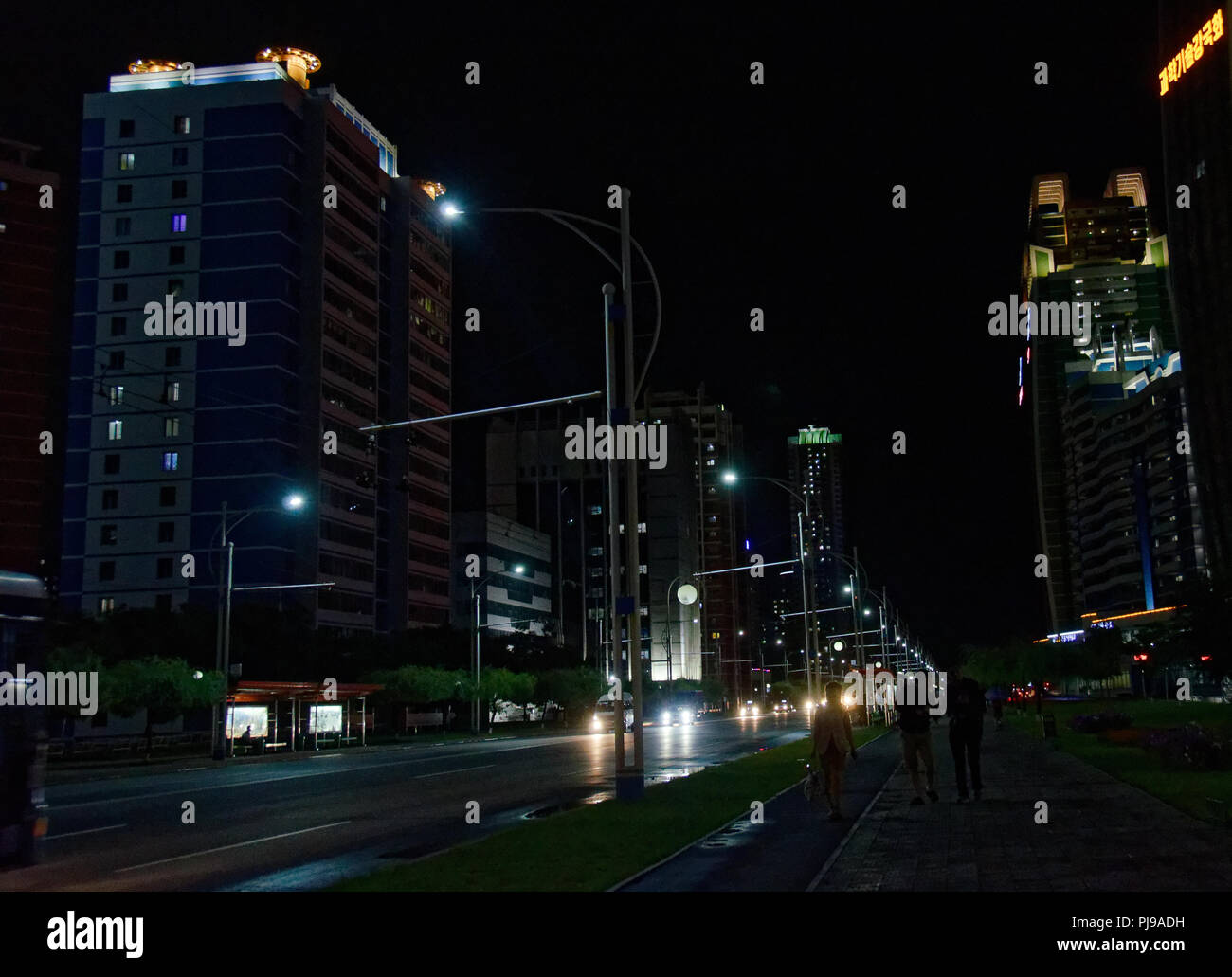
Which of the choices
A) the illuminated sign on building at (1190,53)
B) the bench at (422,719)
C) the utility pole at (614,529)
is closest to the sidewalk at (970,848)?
the utility pole at (614,529)

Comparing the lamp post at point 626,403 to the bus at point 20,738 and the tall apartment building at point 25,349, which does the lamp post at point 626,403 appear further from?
the tall apartment building at point 25,349

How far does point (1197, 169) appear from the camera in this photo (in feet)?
436

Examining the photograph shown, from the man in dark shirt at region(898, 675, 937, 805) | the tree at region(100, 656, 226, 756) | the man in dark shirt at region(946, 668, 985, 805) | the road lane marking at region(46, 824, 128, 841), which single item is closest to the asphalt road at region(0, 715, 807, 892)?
the road lane marking at region(46, 824, 128, 841)

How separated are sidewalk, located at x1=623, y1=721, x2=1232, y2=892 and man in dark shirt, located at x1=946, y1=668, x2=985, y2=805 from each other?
42cm

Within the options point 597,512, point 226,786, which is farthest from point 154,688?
point 597,512

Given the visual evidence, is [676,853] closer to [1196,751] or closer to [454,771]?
[1196,751]

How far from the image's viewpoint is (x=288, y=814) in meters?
20.8

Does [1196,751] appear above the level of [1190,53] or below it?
below

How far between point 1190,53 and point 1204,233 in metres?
22.0

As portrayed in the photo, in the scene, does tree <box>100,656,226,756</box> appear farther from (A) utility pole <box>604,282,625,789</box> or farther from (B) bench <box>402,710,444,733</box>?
(B) bench <box>402,710,444,733</box>

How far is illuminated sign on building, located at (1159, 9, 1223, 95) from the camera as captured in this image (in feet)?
415
